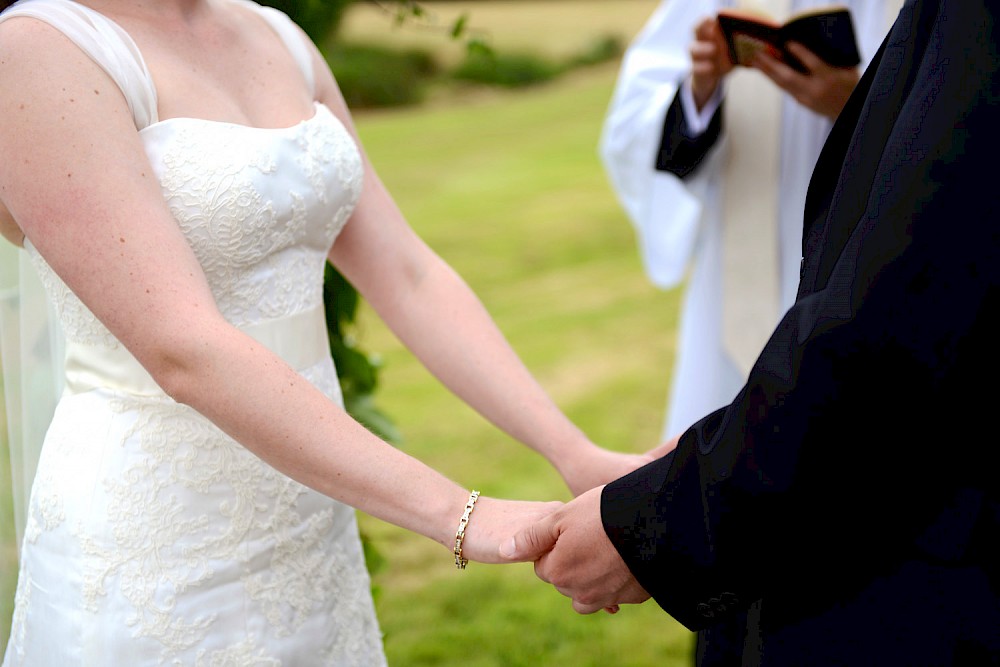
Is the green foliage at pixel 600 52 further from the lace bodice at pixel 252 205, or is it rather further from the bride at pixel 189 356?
the lace bodice at pixel 252 205

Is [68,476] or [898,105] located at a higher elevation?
[898,105]

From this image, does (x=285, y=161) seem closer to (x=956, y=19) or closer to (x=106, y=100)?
(x=106, y=100)

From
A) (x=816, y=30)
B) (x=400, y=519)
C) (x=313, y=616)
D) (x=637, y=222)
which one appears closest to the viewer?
(x=400, y=519)

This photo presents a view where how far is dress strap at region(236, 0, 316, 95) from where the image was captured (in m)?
1.82

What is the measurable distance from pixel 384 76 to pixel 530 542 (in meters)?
10.0

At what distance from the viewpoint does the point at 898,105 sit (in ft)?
4.11

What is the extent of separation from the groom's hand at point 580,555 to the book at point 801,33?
135 cm

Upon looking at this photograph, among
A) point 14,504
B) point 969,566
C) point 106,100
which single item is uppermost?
point 106,100

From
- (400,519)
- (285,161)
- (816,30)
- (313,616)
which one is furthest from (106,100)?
(816,30)

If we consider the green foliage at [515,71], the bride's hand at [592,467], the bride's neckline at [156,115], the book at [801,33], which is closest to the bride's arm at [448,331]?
the bride's hand at [592,467]

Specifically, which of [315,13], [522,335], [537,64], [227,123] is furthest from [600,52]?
[227,123]

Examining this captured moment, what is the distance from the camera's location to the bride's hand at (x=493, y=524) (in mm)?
1572

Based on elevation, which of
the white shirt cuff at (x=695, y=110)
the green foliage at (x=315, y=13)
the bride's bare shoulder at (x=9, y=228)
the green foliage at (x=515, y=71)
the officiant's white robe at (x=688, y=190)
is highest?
the bride's bare shoulder at (x=9, y=228)

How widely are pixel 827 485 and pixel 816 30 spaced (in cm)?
146
